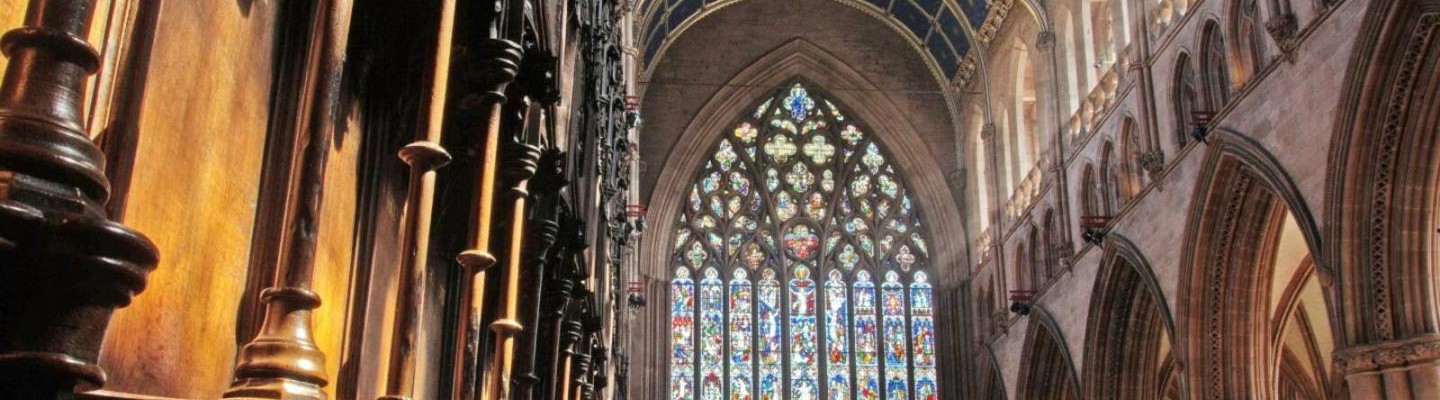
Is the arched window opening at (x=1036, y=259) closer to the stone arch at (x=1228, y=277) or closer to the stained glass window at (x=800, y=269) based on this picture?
the stone arch at (x=1228, y=277)

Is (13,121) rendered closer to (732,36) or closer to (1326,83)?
(1326,83)

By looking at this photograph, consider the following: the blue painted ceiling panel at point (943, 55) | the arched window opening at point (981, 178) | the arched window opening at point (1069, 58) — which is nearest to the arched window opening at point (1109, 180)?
the arched window opening at point (1069, 58)

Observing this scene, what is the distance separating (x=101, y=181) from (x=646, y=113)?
84.4 feet

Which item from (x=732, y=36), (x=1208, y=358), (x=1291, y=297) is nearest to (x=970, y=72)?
(x=732, y=36)

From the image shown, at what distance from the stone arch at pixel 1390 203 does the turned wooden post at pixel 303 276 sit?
10.00 meters

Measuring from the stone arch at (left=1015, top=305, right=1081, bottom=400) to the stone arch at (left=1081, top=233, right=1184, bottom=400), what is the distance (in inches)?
81.0

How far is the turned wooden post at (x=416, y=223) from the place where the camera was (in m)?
3.70

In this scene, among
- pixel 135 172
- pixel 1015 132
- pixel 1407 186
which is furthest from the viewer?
pixel 1015 132

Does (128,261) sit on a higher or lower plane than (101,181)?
lower

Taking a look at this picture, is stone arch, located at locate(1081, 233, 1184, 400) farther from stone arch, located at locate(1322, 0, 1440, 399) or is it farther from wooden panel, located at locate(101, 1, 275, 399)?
wooden panel, located at locate(101, 1, 275, 399)

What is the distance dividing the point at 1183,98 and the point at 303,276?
554 inches

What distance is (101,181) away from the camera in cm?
188

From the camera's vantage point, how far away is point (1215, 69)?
576 inches

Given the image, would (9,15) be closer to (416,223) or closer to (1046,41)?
(416,223)
